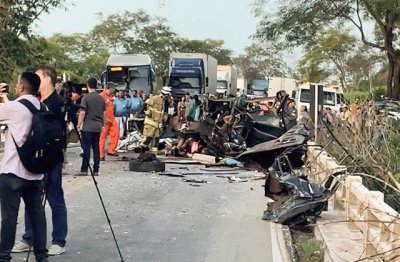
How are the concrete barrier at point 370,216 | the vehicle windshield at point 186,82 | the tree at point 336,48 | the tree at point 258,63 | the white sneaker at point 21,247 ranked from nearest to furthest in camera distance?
the concrete barrier at point 370,216
the white sneaker at point 21,247
the vehicle windshield at point 186,82
the tree at point 336,48
the tree at point 258,63

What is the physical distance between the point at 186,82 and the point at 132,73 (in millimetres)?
3206

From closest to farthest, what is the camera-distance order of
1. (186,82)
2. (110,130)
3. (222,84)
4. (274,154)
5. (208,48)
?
(274,154), (110,130), (186,82), (222,84), (208,48)

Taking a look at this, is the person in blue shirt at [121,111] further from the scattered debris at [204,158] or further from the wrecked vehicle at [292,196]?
the wrecked vehicle at [292,196]

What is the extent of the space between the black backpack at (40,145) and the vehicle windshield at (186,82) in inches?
Result: 1299

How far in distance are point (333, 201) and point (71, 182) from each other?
4922 millimetres

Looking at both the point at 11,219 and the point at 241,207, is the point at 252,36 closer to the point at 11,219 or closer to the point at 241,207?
the point at 241,207

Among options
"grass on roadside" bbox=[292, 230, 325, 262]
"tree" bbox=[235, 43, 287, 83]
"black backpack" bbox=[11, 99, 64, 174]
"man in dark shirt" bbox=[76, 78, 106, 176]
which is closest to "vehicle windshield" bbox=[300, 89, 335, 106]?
"man in dark shirt" bbox=[76, 78, 106, 176]

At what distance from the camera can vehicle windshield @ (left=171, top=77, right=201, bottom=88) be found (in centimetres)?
3972

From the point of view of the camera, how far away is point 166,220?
9.83 m

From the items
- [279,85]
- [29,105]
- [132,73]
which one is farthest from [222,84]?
[29,105]

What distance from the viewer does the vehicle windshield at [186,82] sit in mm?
39719

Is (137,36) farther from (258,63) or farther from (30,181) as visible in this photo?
(30,181)

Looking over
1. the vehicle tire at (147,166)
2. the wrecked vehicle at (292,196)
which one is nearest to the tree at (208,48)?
the vehicle tire at (147,166)

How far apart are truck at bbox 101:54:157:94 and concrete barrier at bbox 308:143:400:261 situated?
28.2m
